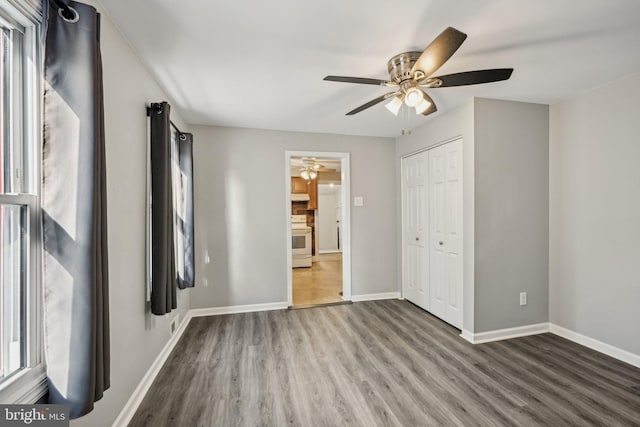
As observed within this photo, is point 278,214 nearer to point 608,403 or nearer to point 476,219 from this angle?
point 476,219

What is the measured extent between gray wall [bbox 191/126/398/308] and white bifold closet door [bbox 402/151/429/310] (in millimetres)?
663

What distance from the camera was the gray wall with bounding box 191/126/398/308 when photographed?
358 centimetres

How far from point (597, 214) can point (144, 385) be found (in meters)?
4.15

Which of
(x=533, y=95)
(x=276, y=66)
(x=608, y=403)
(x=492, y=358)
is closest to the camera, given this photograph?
(x=608, y=403)

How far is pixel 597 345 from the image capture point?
2.59 m

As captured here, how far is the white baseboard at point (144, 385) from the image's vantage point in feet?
5.67

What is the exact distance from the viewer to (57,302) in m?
1.11

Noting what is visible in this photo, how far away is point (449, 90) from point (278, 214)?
2445 mm

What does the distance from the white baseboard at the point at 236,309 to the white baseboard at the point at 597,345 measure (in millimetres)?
3117

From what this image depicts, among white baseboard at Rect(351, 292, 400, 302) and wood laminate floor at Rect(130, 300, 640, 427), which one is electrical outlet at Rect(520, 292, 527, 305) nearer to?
wood laminate floor at Rect(130, 300, 640, 427)

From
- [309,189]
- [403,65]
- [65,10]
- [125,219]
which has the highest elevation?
[403,65]

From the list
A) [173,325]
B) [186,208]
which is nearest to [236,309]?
[173,325]

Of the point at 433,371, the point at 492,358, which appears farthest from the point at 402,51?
the point at 492,358
